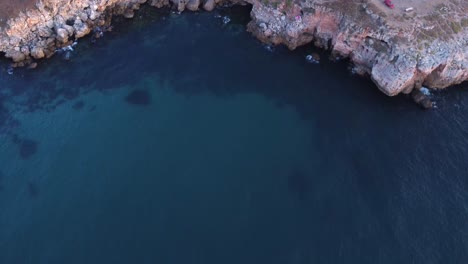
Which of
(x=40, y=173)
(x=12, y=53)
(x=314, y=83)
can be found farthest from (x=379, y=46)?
(x=12, y=53)

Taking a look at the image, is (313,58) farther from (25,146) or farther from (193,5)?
Answer: (25,146)

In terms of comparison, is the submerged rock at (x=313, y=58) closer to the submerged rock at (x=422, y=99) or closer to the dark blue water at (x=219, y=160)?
the dark blue water at (x=219, y=160)

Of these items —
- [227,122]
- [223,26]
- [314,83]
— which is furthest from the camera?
[223,26]

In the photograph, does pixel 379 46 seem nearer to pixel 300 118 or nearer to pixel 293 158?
pixel 300 118

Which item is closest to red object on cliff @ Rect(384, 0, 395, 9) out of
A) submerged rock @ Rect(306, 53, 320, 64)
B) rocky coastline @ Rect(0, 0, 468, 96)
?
rocky coastline @ Rect(0, 0, 468, 96)

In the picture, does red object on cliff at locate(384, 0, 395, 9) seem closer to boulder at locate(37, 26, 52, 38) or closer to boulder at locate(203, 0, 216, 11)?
boulder at locate(203, 0, 216, 11)

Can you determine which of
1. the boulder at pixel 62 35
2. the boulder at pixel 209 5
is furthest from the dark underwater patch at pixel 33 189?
the boulder at pixel 209 5
